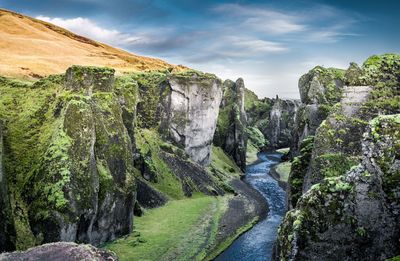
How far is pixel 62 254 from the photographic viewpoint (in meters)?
29.2

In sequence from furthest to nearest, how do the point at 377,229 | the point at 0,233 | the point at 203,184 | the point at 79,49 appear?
the point at 79,49
the point at 203,184
the point at 0,233
the point at 377,229

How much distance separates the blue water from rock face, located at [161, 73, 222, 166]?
18.3 meters

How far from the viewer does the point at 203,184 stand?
84.3 metres

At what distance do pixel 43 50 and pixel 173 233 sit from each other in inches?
3216

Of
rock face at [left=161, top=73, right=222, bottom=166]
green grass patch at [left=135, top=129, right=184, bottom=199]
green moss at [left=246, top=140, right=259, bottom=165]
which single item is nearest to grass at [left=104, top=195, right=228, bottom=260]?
green grass patch at [left=135, top=129, right=184, bottom=199]

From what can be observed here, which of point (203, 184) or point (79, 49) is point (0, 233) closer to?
point (203, 184)

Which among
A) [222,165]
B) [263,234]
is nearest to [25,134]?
[263,234]

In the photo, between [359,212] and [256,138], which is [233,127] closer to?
[256,138]

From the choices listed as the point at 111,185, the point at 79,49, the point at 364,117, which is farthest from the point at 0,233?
the point at 79,49

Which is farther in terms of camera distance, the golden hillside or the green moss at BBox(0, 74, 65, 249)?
the golden hillside

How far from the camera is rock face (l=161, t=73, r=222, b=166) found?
93875 millimetres

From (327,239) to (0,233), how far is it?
29.5 m

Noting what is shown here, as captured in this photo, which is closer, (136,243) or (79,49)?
(136,243)

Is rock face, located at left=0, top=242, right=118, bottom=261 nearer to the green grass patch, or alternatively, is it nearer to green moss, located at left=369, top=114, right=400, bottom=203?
green moss, located at left=369, top=114, right=400, bottom=203
